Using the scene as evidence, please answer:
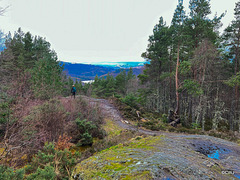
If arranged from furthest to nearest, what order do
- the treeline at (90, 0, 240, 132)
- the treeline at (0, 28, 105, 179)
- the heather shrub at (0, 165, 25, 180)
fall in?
1. the treeline at (90, 0, 240, 132)
2. the treeline at (0, 28, 105, 179)
3. the heather shrub at (0, 165, 25, 180)

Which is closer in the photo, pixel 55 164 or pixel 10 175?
pixel 10 175

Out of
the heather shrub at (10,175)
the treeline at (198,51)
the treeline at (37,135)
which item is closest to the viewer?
the heather shrub at (10,175)

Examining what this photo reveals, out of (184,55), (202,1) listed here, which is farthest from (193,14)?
(184,55)

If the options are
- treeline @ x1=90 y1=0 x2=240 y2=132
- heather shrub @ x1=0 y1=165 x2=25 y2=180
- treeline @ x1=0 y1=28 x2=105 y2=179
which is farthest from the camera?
treeline @ x1=90 y1=0 x2=240 y2=132

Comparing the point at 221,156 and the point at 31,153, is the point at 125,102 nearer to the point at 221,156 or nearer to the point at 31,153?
the point at 31,153

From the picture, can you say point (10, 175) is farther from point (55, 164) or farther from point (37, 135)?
point (37, 135)

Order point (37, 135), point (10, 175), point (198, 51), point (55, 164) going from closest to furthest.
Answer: point (10, 175) → point (55, 164) → point (37, 135) → point (198, 51)

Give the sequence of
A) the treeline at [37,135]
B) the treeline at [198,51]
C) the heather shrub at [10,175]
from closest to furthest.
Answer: the heather shrub at [10,175] < the treeline at [37,135] < the treeline at [198,51]

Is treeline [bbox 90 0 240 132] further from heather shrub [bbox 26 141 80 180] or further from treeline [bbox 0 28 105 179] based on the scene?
heather shrub [bbox 26 141 80 180]

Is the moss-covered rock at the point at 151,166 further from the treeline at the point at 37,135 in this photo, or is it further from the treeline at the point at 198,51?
the treeline at the point at 198,51

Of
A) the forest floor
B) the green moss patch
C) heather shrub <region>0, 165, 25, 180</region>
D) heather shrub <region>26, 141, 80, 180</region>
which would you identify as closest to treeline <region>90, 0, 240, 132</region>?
the forest floor

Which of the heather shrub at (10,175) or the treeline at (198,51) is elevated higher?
the treeline at (198,51)

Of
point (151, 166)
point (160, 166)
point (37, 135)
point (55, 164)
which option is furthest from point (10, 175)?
point (37, 135)

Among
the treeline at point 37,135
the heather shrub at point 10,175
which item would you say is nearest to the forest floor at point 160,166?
the treeline at point 37,135
